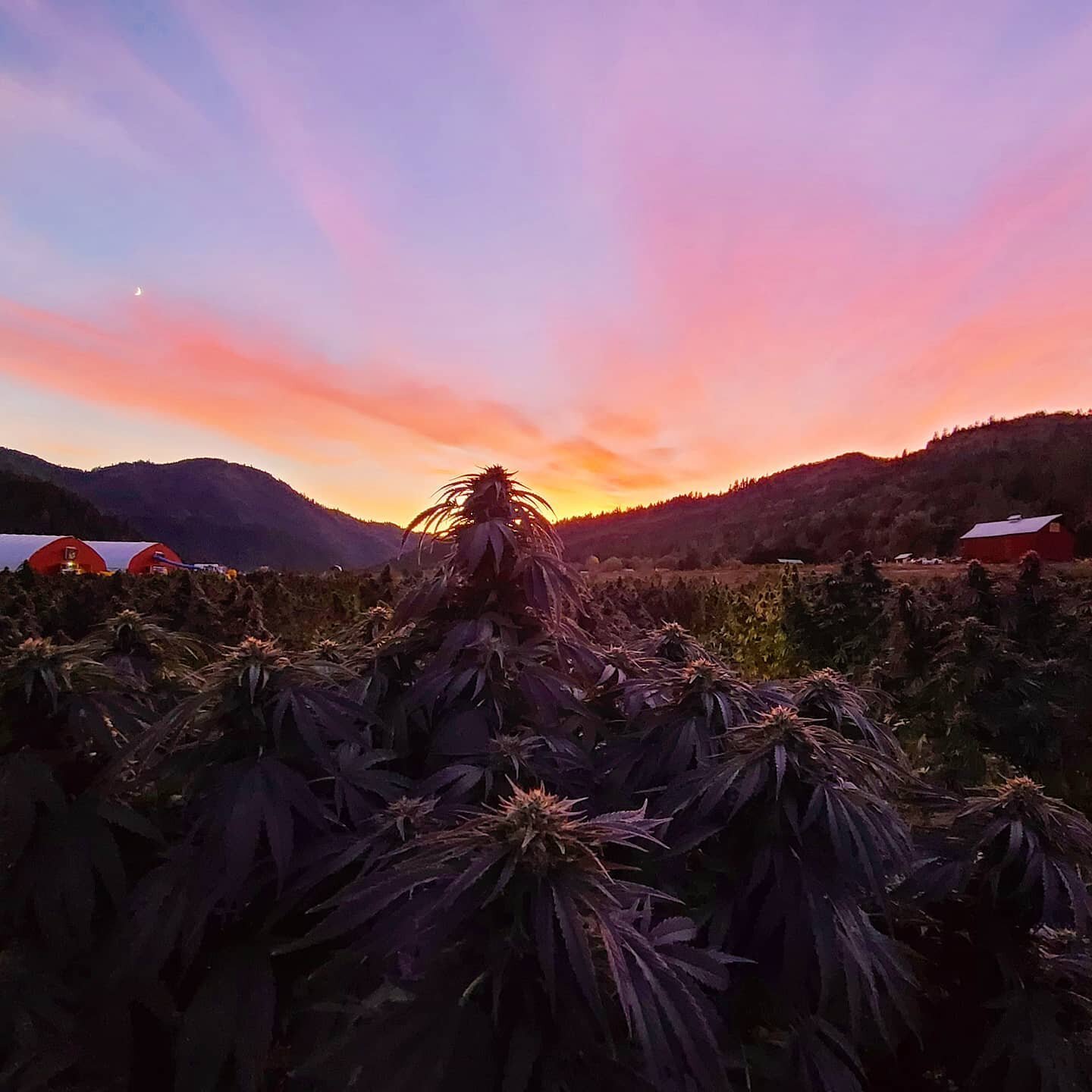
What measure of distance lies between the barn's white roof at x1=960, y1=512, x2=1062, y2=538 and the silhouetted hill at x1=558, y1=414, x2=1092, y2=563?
5907 millimetres

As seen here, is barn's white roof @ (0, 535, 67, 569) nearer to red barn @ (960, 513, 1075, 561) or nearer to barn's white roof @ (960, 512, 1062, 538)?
red barn @ (960, 513, 1075, 561)

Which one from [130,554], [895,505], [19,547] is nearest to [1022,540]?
[895,505]

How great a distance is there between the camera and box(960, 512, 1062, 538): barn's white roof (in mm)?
48719

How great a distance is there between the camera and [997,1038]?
1.48 meters

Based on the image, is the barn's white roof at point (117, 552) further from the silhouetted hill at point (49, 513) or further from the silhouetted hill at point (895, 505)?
the silhouetted hill at point (895, 505)

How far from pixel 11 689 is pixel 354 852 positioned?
34.7 inches

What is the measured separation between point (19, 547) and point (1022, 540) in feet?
237

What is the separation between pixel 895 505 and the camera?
7912 cm

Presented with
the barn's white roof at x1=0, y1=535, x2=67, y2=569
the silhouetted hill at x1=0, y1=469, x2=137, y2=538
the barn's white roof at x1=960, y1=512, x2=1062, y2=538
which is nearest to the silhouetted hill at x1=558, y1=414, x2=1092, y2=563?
the barn's white roof at x1=960, y1=512, x2=1062, y2=538

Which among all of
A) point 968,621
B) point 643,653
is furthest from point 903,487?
point 643,653

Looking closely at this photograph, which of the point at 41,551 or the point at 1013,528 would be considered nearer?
the point at 41,551

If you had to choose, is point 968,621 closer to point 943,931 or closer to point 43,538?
point 943,931

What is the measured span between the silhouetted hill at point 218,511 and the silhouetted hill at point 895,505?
159ft

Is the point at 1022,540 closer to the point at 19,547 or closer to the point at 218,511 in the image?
the point at 19,547
